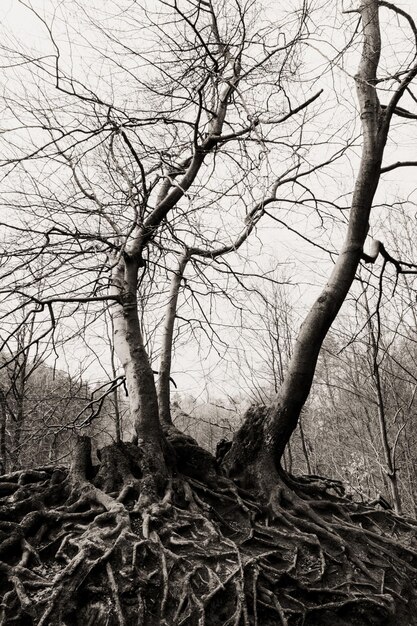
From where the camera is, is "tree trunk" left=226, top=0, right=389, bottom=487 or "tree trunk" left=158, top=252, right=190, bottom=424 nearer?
A: "tree trunk" left=226, top=0, right=389, bottom=487

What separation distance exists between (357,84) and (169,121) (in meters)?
2.22

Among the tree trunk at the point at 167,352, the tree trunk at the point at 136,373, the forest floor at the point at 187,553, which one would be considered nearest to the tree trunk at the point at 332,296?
the forest floor at the point at 187,553

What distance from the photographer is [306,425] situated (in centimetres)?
2064

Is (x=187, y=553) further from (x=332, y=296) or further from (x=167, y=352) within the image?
(x=167, y=352)

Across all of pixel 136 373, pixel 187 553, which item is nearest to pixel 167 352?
pixel 136 373

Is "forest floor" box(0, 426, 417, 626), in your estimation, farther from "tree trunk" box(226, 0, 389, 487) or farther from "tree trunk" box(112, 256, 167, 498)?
"tree trunk" box(226, 0, 389, 487)

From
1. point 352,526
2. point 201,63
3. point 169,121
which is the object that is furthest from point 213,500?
point 201,63

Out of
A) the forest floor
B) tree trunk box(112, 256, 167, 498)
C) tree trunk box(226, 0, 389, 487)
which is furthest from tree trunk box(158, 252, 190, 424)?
tree trunk box(226, 0, 389, 487)

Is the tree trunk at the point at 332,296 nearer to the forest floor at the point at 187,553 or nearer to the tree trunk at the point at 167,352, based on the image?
the forest floor at the point at 187,553

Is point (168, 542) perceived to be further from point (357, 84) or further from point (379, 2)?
point (379, 2)

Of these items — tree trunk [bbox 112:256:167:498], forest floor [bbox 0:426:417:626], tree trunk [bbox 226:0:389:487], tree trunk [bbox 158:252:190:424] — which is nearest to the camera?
forest floor [bbox 0:426:417:626]

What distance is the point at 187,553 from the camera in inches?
152

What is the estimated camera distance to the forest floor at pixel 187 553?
11.0 ft

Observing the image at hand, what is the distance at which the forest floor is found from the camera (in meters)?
3.35
